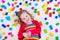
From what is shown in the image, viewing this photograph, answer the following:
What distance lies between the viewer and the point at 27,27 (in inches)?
39.0

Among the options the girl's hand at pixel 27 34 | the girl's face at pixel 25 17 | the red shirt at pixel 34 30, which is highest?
the girl's face at pixel 25 17

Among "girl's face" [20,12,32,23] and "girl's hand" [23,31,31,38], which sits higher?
"girl's face" [20,12,32,23]

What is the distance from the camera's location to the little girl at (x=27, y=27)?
973 mm

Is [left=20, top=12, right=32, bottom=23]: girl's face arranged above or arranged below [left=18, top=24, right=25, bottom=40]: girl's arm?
above

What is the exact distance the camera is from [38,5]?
1032 mm

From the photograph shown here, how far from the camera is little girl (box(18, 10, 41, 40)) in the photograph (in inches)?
38.3

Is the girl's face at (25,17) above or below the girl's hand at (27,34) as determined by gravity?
above

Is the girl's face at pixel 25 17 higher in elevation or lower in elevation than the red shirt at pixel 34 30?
higher

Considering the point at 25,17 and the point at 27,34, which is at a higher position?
the point at 25,17

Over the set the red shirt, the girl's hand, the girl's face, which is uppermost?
the girl's face

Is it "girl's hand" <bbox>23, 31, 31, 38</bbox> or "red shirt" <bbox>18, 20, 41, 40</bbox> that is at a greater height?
"red shirt" <bbox>18, 20, 41, 40</bbox>

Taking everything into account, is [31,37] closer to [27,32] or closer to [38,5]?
[27,32]

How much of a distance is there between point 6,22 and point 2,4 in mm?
127

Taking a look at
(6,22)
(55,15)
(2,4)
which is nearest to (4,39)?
(6,22)
